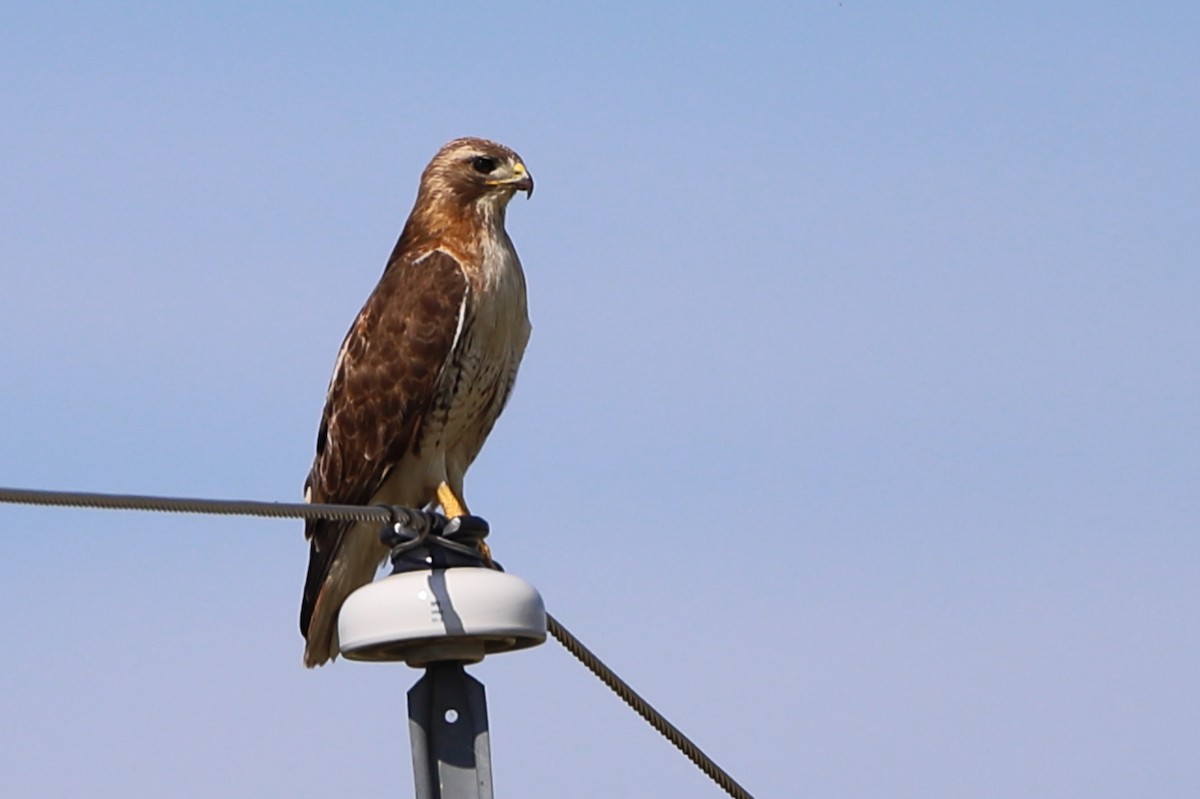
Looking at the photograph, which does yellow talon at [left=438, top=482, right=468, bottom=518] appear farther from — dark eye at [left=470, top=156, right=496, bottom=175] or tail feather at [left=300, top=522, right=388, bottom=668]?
dark eye at [left=470, top=156, right=496, bottom=175]

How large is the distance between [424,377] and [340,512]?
3180 mm

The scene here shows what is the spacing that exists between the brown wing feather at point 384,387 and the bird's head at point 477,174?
Result: 0.95 ft

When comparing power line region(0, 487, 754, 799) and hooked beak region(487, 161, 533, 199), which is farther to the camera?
hooked beak region(487, 161, 533, 199)

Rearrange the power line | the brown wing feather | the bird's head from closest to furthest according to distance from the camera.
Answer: the power line
the brown wing feather
the bird's head

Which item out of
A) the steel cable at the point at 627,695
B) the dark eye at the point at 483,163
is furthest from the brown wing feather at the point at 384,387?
the steel cable at the point at 627,695

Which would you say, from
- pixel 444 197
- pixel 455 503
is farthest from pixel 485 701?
pixel 444 197

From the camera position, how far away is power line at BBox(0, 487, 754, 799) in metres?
3.19

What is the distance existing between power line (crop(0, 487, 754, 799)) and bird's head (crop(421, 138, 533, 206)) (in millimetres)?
3407

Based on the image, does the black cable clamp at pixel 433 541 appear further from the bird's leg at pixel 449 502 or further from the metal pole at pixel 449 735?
the bird's leg at pixel 449 502

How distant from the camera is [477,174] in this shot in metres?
7.34

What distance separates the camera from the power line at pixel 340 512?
319 cm

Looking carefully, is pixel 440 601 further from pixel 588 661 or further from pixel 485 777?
pixel 588 661

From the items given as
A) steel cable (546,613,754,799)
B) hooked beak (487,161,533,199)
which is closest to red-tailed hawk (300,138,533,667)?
hooked beak (487,161,533,199)

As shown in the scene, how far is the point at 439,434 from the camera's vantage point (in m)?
7.00
